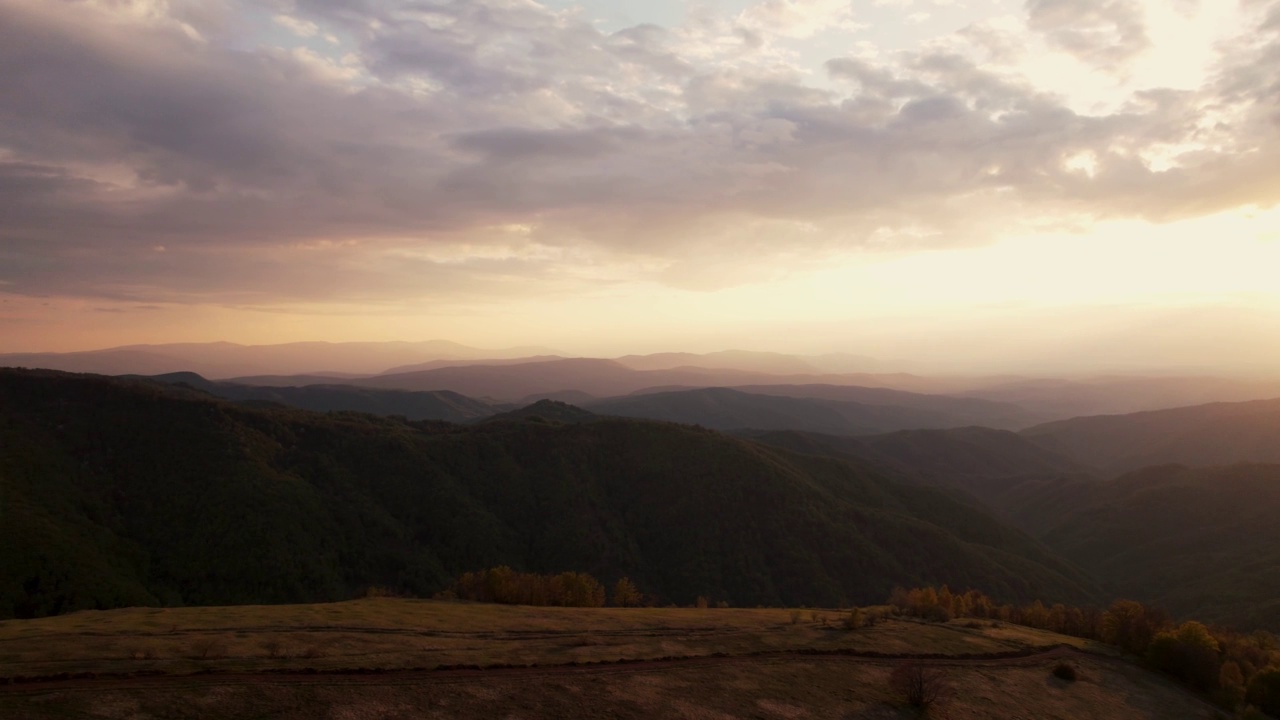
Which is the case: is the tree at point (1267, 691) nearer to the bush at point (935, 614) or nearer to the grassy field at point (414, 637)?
the grassy field at point (414, 637)

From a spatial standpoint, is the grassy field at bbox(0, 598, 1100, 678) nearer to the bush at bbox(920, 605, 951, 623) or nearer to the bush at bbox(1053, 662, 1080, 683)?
the bush at bbox(920, 605, 951, 623)

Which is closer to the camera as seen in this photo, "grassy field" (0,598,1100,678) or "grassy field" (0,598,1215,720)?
"grassy field" (0,598,1215,720)

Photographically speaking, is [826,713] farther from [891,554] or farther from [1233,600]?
[1233,600]

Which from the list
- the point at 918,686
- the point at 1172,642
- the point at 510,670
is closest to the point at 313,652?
the point at 510,670

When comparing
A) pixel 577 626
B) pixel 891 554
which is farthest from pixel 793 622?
pixel 891 554

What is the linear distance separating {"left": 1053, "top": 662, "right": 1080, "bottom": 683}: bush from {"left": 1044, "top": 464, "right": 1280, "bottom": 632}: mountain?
57463 millimetres

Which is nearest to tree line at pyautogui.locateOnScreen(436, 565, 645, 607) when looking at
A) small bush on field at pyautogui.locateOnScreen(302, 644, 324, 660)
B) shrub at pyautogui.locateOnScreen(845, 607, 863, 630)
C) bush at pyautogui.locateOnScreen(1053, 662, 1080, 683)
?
shrub at pyautogui.locateOnScreen(845, 607, 863, 630)

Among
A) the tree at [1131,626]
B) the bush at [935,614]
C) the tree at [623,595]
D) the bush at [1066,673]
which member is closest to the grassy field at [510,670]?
the bush at [1066,673]

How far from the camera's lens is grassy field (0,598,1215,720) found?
20.7 m

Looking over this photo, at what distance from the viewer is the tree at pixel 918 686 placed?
30109 millimetres

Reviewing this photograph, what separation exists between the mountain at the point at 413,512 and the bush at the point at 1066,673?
47863 mm

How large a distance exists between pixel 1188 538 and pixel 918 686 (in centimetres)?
12911

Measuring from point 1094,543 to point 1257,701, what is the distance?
113925 millimetres

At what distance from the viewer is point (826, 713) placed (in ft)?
91.2
